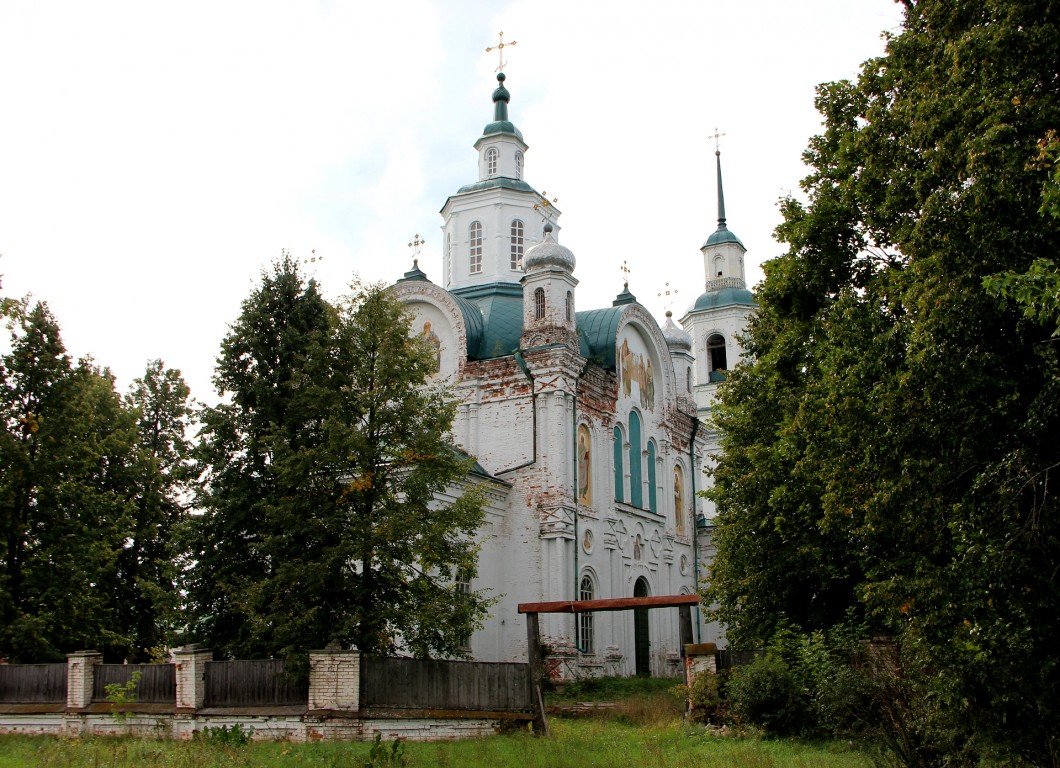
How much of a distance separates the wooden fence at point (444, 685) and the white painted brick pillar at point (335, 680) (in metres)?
0.22

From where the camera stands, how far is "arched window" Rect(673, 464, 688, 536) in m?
35.1

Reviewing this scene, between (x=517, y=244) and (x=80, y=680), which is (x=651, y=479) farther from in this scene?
(x=80, y=680)

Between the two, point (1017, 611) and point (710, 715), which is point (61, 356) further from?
point (1017, 611)

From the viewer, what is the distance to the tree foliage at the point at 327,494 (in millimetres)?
16734

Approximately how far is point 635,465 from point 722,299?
640 inches

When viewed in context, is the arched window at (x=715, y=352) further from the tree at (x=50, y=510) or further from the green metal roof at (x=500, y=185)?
the tree at (x=50, y=510)

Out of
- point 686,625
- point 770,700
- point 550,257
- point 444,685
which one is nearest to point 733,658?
point 686,625

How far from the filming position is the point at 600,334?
104ft

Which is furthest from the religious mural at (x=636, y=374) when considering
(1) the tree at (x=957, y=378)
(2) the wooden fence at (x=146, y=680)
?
(1) the tree at (x=957, y=378)

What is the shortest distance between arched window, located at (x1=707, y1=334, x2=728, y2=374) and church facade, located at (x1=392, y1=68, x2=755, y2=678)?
994 cm

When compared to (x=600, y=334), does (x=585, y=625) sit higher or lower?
lower

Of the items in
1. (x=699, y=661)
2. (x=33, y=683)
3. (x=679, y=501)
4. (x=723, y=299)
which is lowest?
(x=33, y=683)

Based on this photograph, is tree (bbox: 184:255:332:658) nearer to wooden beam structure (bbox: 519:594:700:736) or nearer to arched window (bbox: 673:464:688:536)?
wooden beam structure (bbox: 519:594:700:736)

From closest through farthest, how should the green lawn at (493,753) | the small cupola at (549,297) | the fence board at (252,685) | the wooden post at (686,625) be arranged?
1. the green lawn at (493,753)
2. the fence board at (252,685)
3. the wooden post at (686,625)
4. the small cupola at (549,297)
